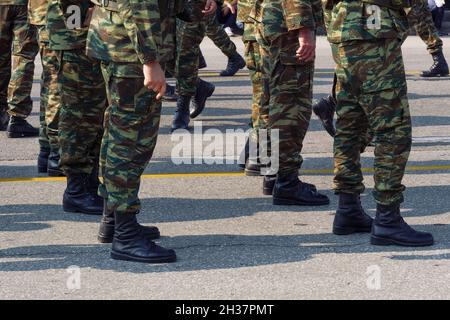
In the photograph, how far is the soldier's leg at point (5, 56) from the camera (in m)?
9.88

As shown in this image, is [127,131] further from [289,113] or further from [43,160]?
[43,160]

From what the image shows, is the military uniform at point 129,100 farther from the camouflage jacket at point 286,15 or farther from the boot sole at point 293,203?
the boot sole at point 293,203

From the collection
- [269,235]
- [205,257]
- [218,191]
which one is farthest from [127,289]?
[218,191]

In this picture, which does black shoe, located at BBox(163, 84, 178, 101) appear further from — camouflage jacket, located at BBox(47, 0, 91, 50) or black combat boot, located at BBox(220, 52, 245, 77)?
camouflage jacket, located at BBox(47, 0, 91, 50)

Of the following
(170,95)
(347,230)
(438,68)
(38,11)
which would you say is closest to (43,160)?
(38,11)

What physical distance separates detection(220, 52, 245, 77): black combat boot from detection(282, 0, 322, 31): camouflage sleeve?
6370 millimetres

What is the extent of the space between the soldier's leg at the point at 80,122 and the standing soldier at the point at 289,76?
3.42 ft

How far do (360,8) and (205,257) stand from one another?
4.98ft

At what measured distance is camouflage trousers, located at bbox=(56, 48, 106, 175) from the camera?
7.34m

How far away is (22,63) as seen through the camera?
9.82 m

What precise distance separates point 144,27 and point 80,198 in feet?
6.05

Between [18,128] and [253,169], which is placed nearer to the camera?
[253,169]

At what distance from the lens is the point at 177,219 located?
7.30m

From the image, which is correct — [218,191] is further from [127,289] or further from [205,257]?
[127,289]
